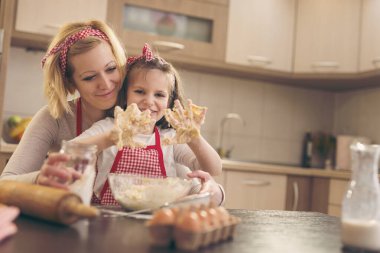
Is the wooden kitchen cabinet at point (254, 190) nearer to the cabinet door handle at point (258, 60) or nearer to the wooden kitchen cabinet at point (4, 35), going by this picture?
the cabinet door handle at point (258, 60)

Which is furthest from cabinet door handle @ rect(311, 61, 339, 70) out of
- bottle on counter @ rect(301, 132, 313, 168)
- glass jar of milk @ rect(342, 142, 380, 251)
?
glass jar of milk @ rect(342, 142, 380, 251)

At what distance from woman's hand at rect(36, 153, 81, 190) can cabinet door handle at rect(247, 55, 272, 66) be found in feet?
7.80

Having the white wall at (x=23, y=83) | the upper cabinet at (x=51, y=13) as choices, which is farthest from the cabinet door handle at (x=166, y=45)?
the white wall at (x=23, y=83)

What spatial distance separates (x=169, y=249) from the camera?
0.76m

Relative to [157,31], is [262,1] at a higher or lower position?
higher

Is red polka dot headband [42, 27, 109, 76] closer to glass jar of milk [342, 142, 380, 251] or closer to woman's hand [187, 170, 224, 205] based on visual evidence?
woman's hand [187, 170, 224, 205]

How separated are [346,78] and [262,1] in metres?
0.68

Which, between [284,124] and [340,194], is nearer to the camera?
[340,194]

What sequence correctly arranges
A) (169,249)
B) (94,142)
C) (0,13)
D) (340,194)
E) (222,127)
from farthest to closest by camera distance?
(222,127) → (340,194) → (0,13) → (94,142) → (169,249)

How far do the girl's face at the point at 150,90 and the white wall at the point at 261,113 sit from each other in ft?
5.85

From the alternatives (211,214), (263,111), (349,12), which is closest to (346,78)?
(349,12)

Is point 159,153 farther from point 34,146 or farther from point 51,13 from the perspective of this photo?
point 51,13

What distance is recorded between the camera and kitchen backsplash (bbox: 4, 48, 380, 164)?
347 centimetres

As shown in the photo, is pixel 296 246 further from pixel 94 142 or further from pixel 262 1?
pixel 262 1
